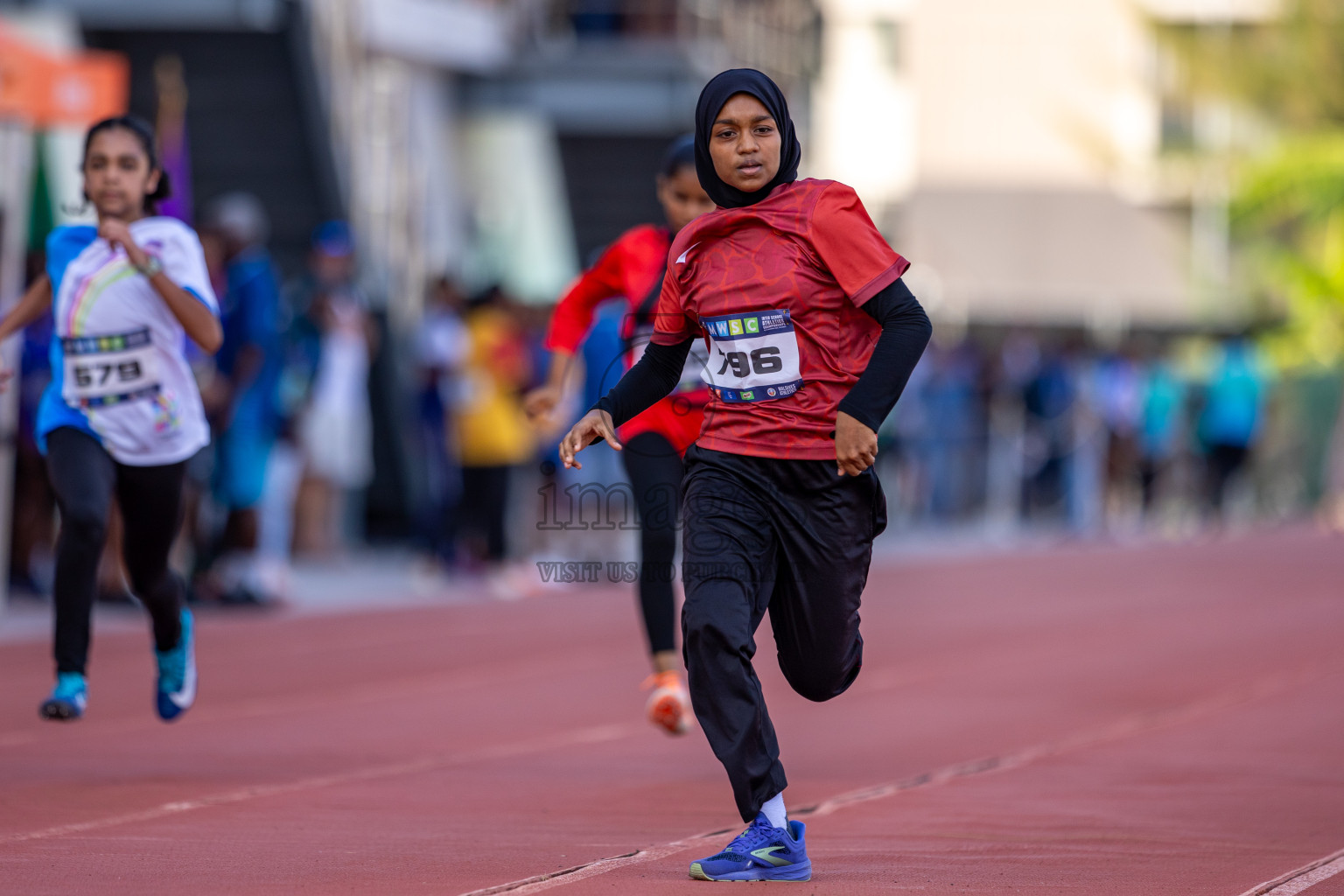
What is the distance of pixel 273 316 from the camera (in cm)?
1349

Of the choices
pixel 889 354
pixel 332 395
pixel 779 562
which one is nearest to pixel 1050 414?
pixel 332 395

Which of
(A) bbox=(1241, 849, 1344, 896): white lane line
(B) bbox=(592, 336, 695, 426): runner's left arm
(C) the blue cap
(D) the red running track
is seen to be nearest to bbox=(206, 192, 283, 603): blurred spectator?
(D) the red running track

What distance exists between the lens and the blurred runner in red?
562 centimetres

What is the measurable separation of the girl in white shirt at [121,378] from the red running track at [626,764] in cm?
72

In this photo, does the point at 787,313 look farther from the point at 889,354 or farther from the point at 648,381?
the point at 648,381

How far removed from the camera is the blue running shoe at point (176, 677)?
7.96 metres

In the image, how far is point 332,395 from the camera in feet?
53.7

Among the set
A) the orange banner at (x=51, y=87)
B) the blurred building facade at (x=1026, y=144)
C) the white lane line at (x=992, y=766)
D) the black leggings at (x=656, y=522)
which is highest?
the blurred building facade at (x=1026, y=144)

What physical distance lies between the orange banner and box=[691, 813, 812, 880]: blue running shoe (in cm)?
714

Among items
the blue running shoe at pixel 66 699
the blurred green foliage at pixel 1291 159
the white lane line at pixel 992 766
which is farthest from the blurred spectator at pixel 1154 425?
the blue running shoe at pixel 66 699

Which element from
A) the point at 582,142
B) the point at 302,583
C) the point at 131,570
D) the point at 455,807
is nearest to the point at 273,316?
the point at 302,583

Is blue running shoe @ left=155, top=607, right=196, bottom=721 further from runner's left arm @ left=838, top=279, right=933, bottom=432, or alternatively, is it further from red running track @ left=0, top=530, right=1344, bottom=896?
runner's left arm @ left=838, top=279, right=933, bottom=432

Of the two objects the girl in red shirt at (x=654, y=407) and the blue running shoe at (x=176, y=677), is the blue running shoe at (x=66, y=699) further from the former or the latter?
the girl in red shirt at (x=654, y=407)

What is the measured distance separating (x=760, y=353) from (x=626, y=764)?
9.42ft
